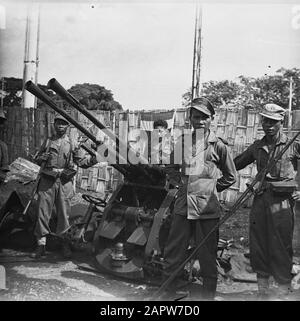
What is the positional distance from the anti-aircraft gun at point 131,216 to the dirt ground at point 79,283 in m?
0.24

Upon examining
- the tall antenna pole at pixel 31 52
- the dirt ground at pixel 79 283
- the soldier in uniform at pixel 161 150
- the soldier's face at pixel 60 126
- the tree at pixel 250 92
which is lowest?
the dirt ground at pixel 79 283


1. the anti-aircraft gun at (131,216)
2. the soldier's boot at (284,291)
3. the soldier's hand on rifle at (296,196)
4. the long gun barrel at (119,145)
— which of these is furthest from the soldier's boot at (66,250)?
the soldier's hand on rifle at (296,196)

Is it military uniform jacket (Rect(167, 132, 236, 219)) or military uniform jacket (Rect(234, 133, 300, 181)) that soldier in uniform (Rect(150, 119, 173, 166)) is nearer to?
military uniform jacket (Rect(167, 132, 236, 219))

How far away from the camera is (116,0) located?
4.52 m

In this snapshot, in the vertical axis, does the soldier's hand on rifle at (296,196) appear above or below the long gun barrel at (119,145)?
below

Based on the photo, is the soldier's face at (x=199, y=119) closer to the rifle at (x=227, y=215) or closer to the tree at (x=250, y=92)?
the rifle at (x=227, y=215)

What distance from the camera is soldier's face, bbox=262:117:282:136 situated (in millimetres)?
4832

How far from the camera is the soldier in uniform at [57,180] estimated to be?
21.5 feet

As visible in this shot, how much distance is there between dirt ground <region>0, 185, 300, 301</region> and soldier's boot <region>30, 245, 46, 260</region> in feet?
0.31

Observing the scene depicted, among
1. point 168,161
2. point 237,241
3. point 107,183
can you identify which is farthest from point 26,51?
point 107,183

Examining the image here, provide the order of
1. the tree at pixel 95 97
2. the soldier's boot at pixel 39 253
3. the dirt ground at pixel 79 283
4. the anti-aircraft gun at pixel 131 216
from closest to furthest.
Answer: the dirt ground at pixel 79 283
the anti-aircraft gun at pixel 131 216
the soldier's boot at pixel 39 253
the tree at pixel 95 97

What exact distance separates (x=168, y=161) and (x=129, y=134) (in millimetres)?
6590

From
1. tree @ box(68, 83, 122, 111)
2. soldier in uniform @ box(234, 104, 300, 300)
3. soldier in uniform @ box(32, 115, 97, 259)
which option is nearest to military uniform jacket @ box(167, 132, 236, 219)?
soldier in uniform @ box(234, 104, 300, 300)
